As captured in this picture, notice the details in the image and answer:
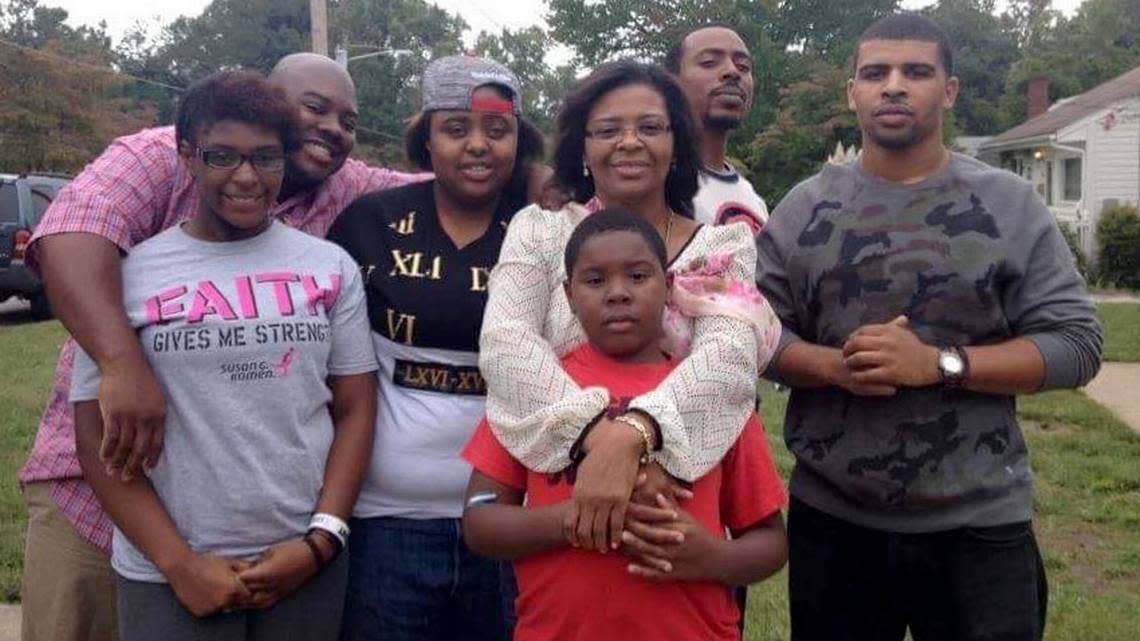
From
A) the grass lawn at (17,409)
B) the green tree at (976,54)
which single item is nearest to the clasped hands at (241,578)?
the grass lawn at (17,409)

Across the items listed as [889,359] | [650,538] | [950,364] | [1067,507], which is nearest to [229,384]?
[650,538]

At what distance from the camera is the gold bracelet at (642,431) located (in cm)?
242

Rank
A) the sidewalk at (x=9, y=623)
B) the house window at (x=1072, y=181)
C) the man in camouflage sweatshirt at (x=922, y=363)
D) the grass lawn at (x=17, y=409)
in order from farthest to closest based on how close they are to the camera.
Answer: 1. the house window at (x=1072, y=181)
2. the grass lawn at (x=17, y=409)
3. the sidewalk at (x=9, y=623)
4. the man in camouflage sweatshirt at (x=922, y=363)

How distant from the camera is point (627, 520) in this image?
97.0 inches

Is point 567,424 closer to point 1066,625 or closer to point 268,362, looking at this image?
point 268,362

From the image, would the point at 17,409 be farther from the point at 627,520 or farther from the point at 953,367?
the point at 953,367

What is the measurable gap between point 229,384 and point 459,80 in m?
1.01

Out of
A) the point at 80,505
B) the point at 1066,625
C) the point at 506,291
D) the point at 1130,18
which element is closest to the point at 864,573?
the point at 506,291

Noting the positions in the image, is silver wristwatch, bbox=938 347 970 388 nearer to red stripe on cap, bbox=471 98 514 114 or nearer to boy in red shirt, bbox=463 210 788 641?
boy in red shirt, bbox=463 210 788 641

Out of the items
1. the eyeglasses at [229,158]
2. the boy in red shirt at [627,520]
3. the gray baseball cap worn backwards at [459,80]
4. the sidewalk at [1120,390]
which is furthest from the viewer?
the sidewalk at [1120,390]

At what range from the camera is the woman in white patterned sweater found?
244cm

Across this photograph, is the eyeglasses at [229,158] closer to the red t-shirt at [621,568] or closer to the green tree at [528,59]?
the red t-shirt at [621,568]

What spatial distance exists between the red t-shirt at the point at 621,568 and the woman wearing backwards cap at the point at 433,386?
38cm

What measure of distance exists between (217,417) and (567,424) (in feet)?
2.63
